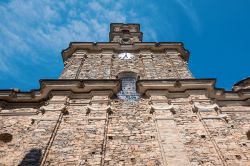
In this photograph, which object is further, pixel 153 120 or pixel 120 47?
pixel 120 47

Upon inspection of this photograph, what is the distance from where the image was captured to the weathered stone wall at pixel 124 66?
53.2 ft

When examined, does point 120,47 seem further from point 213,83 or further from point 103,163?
point 103,163

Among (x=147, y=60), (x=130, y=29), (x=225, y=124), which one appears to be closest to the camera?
(x=225, y=124)

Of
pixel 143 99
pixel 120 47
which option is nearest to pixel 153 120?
pixel 143 99

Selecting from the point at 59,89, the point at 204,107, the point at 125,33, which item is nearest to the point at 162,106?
the point at 204,107

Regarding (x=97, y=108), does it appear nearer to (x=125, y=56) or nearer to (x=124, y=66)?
(x=124, y=66)

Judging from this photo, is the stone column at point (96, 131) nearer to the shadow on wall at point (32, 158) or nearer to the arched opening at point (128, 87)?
the arched opening at point (128, 87)

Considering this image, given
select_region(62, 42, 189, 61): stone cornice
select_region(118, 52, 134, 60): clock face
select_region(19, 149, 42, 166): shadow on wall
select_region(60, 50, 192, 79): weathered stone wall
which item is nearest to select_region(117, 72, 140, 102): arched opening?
select_region(60, 50, 192, 79): weathered stone wall

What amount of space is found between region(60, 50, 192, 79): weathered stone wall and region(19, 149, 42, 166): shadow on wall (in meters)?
6.22

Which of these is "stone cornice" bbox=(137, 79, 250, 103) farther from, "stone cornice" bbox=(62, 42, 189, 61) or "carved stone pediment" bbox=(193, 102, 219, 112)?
"stone cornice" bbox=(62, 42, 189, 61)

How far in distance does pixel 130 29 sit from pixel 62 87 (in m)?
13.9

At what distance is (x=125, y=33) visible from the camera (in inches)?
1020

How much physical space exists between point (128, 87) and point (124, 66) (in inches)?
100

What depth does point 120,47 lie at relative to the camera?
20.0 m
